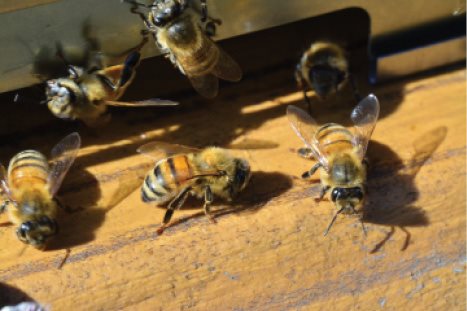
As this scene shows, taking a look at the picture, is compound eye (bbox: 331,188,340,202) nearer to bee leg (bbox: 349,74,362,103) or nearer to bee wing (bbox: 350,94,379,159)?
bee wing (bbox: 350,94,379,159)

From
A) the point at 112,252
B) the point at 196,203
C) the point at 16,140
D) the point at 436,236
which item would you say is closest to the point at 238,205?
the point at 196,203

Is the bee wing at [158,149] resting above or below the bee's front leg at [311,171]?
above

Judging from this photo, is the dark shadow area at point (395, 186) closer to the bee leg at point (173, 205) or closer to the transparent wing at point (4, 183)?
the bee leg at point (173, 205)

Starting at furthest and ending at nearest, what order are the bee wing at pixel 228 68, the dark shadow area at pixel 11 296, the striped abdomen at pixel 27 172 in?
the bee wing at pixel 228 68 < the striped abdomen at pixel 27 172 < the dark shadow area at pixel 11 296

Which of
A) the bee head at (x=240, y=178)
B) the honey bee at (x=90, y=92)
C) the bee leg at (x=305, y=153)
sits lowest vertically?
the bee leg at (x=305, y=153)

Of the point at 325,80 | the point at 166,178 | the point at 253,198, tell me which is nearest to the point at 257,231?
the point at 253,198

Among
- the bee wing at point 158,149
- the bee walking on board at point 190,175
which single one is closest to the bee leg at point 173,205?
the bee walking on board at point 190,175

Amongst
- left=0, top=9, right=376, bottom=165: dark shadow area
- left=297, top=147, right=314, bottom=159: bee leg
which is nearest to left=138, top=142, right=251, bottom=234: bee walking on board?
left=0, top=9, right=376, bottom=165: dark shadow area
